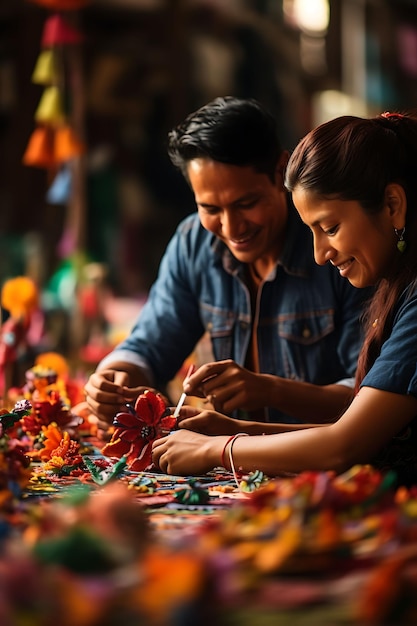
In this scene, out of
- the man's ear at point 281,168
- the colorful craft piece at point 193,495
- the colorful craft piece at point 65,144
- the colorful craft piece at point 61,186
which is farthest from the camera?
the colorful craft piece at point 61,186

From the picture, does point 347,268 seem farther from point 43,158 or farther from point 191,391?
point 43,158

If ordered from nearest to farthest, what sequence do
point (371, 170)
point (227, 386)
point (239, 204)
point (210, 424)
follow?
point (371, 170) → point (210, 424) → point (227, 386) → point (239, 204)

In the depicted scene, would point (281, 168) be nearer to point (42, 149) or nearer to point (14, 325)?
point (14, 325)

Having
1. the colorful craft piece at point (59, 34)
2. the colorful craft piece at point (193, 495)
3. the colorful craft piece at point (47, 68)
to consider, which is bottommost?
the colorful craft piece at point (193, 495)

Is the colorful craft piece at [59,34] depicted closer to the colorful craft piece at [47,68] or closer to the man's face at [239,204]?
the colorful craft piece at [47,68]

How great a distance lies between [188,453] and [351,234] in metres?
0.49

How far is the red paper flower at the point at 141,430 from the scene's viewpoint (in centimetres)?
187

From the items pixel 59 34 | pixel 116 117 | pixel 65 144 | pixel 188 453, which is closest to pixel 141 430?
pixel 188 453

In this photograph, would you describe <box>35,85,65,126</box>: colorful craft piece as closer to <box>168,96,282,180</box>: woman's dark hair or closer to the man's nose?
<box>168,96,282,180</box>: woman's dark hair

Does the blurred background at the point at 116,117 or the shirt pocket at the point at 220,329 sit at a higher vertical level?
the blurred background at the point at 116,117

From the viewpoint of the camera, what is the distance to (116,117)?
5879 millimetres

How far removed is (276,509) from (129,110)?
5.03 meters

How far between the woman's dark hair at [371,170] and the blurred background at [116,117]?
268 centimetres

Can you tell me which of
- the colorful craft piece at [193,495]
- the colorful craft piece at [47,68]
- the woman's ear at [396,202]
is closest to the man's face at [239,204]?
the woman's ear at [396,202]
